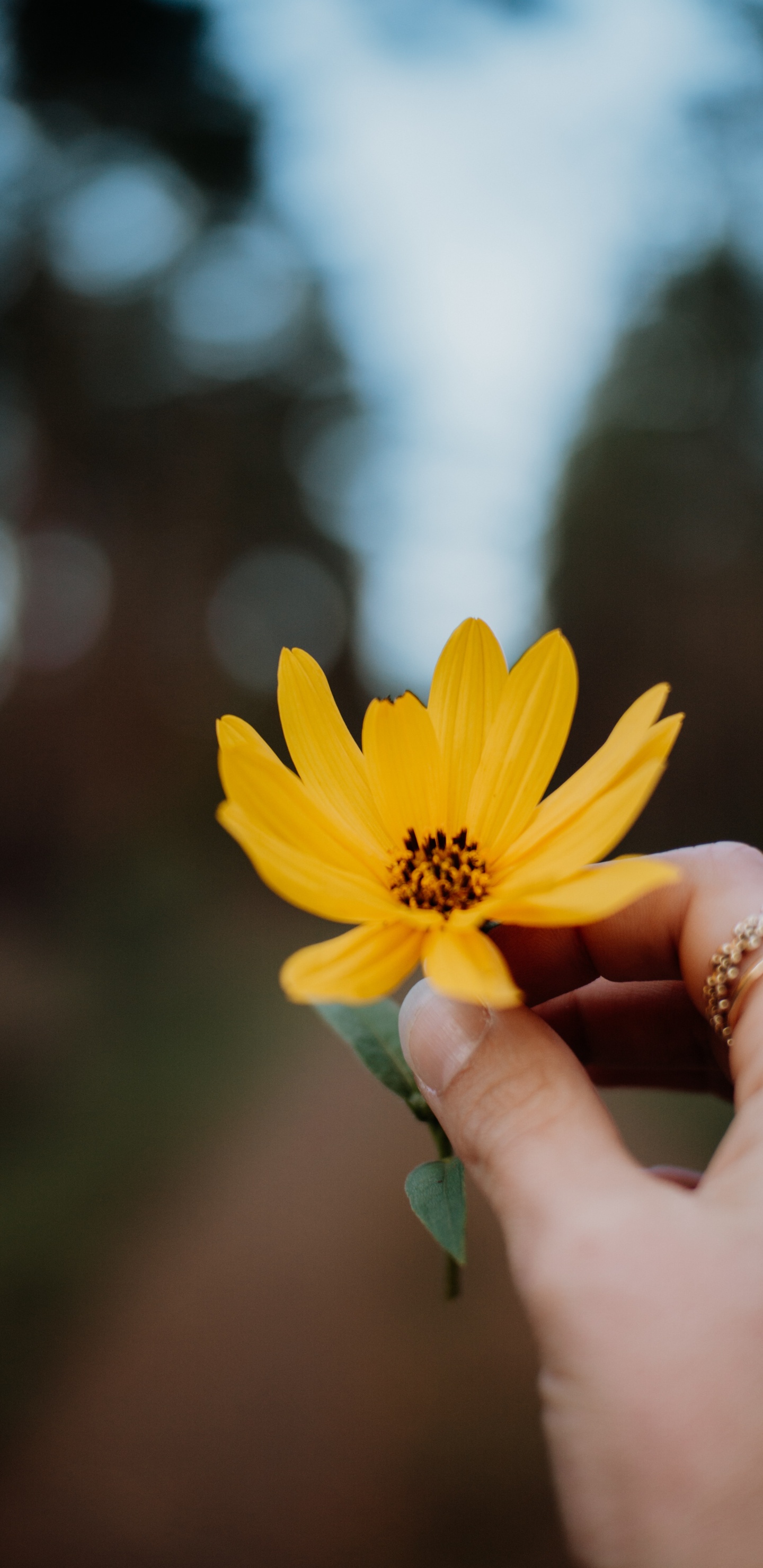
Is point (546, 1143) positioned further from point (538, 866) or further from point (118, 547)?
point (118, 547)

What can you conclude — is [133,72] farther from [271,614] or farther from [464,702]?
[464,702]

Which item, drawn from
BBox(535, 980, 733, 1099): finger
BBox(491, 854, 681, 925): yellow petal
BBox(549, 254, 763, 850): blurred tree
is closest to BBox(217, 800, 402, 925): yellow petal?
BBox(491, 854, 681, 925): yellow petal

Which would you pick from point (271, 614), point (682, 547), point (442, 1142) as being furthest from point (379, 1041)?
point (271, 614)

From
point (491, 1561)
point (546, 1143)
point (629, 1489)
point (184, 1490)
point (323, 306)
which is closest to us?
point (629, 1489)

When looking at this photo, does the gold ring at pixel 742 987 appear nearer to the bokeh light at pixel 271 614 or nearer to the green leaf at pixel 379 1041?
the green leaf at pixel 379 1041

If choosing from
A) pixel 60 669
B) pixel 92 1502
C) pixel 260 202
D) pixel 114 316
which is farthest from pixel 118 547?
pixel 92 1502

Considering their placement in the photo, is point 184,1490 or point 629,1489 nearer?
point 629,1489

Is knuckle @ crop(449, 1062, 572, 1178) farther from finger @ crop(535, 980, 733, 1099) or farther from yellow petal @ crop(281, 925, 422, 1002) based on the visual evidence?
finger @ crop(535, 980, 733, 1099)
